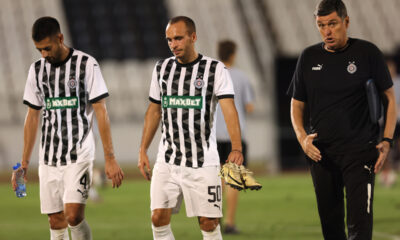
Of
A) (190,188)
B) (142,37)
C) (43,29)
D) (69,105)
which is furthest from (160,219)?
(142,37)

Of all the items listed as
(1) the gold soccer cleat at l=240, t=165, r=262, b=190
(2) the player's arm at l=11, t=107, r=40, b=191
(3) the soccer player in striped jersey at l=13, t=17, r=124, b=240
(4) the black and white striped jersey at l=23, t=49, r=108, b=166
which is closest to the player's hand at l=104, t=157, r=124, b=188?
(3) the soccer player in striped jersey at l=13, t=17, r=124, b=240

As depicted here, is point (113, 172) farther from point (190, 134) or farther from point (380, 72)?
point (380, 72)

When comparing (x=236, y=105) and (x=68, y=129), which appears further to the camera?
(x=236, y=105)

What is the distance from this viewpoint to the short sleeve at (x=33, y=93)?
222 inches

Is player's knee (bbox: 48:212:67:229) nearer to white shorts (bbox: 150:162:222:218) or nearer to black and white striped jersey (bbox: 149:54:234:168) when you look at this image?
white shorts (bbox: 150:162:222:218)

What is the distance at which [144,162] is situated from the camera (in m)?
5.37

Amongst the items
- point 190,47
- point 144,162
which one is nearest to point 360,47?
point 190,47

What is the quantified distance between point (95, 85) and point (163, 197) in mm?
982

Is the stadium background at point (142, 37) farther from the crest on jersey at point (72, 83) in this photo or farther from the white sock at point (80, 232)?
the crest on jersey at point (72, 83)

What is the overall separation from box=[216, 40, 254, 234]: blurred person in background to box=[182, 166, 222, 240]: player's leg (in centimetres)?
269

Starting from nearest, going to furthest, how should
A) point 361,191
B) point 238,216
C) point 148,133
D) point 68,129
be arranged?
point 361,191, point 148,133, point 68,129, point 238,216

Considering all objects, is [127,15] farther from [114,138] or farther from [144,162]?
[144,162]

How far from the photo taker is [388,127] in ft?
16.2

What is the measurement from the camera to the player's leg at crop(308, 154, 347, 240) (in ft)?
16.8
